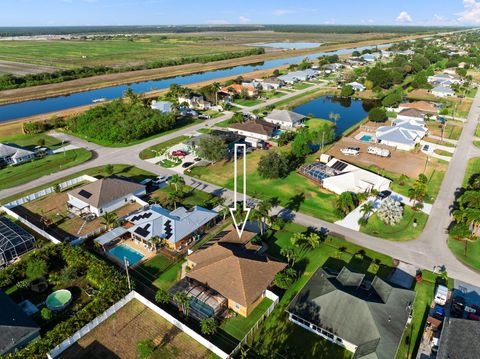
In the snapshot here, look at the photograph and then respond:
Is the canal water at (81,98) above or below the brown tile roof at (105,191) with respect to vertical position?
below

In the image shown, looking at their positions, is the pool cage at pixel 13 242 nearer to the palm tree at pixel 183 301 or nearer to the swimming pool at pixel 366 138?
the palm tree at pixel 183 301

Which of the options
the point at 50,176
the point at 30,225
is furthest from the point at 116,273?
the point at 50,176

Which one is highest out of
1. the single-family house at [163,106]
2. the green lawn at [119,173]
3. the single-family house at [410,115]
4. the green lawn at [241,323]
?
the green lawn at [241,323]

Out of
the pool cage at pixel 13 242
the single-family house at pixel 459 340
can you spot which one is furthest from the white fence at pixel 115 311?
the single-family house at pixel 459 340

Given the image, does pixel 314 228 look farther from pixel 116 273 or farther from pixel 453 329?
pixel 116 273

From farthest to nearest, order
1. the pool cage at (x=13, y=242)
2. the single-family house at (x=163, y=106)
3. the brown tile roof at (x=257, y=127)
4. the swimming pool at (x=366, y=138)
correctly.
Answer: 1. the single-family house at (x=163, y=106)
2. the swimming pool at (x=366, y=138)
3. the brown tile roof at (x=257, y=127)
4. the pool cage at (x=13, y=242)

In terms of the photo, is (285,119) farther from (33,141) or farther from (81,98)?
(81,98)
